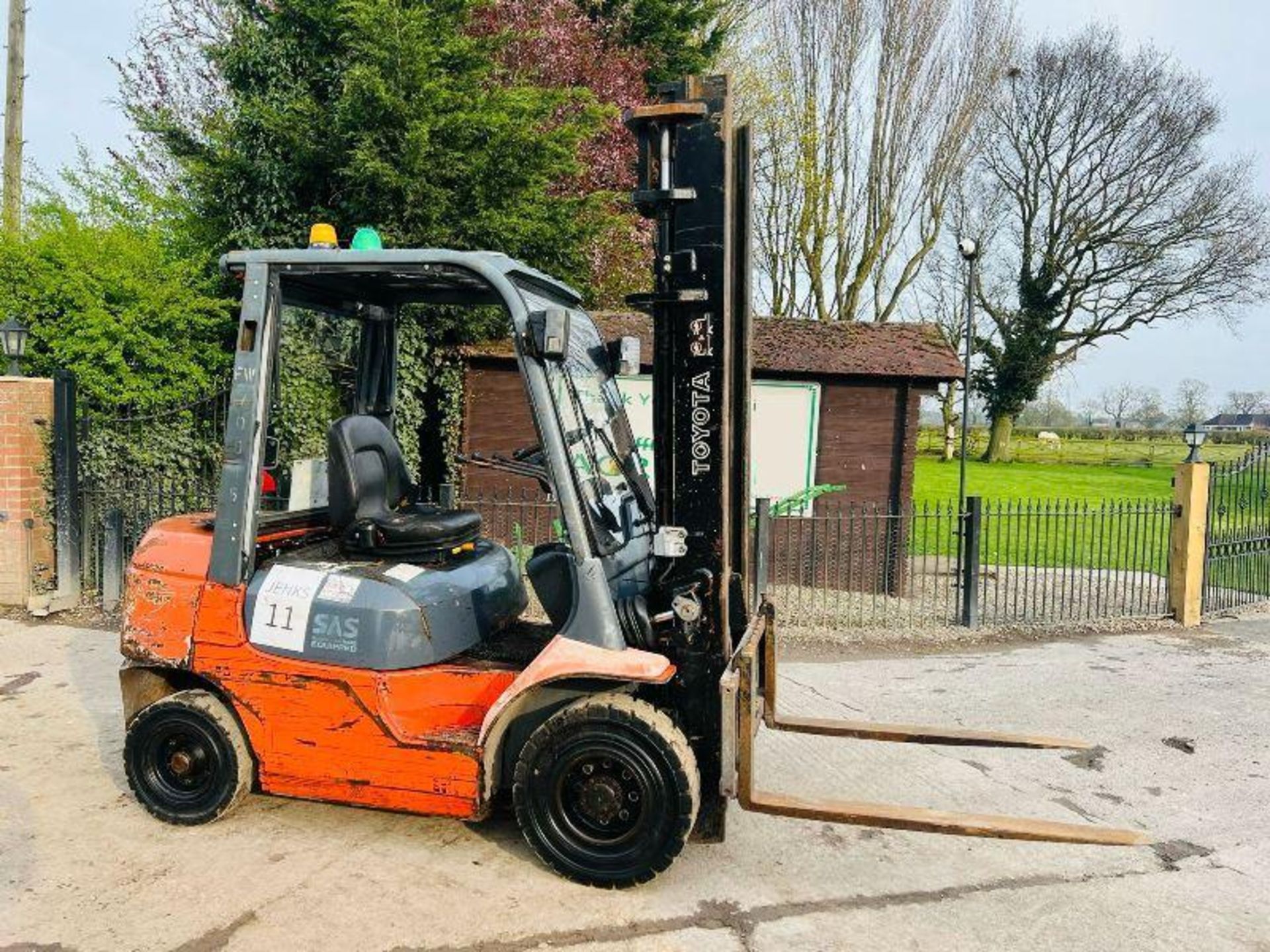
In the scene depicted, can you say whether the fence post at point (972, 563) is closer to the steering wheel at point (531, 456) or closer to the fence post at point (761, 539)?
the fence post at point (761, 539)

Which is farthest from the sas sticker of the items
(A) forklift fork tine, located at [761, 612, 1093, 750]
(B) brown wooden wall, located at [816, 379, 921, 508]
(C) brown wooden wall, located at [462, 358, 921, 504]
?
(B) brown wooden wall, located at [816, 379, 921, 508]

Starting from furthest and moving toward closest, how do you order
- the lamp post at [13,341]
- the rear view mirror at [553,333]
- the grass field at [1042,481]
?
1. the grass field at [1042,481]
2. the lamp post at [13,341]
3. the rear view mirror at [553,333]

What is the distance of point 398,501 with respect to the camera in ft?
15.9

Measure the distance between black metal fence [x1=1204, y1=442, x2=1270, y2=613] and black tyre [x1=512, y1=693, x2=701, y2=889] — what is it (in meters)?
8.43

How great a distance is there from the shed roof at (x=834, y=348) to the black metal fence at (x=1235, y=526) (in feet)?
10.0

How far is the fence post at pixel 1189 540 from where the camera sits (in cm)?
940

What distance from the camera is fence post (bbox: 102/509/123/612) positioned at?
8.70 metres

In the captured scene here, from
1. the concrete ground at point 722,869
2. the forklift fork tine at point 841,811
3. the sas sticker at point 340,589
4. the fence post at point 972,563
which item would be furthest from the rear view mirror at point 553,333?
the fence post at point 972,563

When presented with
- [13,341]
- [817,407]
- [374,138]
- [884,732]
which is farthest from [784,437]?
[13,341]

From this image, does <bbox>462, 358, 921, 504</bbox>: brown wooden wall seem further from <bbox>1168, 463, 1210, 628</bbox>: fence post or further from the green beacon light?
the green beacon light

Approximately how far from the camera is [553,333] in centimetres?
361

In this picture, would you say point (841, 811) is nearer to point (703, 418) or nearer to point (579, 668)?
point (579, 668)

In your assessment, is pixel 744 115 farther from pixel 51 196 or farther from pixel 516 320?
pixel 516 320

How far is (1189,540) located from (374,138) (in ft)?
32.5
